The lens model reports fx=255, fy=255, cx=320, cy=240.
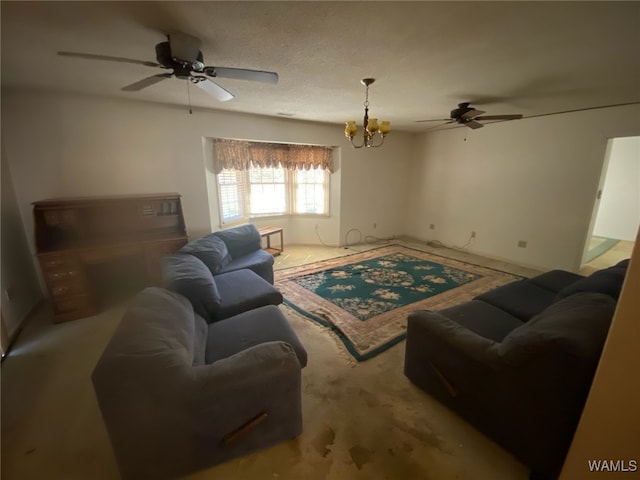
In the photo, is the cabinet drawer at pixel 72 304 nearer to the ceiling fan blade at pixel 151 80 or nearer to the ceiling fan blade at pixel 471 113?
the ceiling fan blade at pixel 151 80

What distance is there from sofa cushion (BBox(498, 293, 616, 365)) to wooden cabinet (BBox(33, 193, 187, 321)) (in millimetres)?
3314

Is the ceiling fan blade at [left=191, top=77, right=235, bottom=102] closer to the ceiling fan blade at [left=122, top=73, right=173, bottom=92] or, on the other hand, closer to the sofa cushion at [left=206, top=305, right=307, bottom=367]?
the ceiling fan blade at [left=122, top=73, right=173, bottom=92]

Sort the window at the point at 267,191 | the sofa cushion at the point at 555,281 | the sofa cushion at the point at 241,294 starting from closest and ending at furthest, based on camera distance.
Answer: the sofa cushion at the point at 241,294, the sofa cushion at the point at 555,281, the window at the point at 267,191

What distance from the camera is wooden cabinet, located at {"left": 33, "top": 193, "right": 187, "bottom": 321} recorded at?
2586mm

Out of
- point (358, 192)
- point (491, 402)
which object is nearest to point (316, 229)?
point (358, 192)

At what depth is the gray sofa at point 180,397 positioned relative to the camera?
107 cm

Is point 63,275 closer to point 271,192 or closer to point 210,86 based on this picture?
point 210,86

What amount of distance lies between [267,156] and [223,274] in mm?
2637

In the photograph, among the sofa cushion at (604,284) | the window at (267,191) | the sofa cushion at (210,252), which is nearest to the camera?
the sofa cushion at (604,284)

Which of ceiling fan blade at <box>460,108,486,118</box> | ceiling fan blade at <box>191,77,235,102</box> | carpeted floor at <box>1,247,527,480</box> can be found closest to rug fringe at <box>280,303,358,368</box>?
carpeted floor at <box>1,247,527,480</box>

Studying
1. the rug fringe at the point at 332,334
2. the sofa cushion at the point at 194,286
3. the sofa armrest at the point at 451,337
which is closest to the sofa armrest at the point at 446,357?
the sofa armrest at the point at 451,337

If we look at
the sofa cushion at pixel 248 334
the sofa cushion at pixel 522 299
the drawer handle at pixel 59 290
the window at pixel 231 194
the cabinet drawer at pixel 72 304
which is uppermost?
the window at pixel 231 194

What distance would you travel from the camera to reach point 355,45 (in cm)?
171

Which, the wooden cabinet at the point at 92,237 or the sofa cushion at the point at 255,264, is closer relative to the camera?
the wooden cabinet at the point at 92,237
